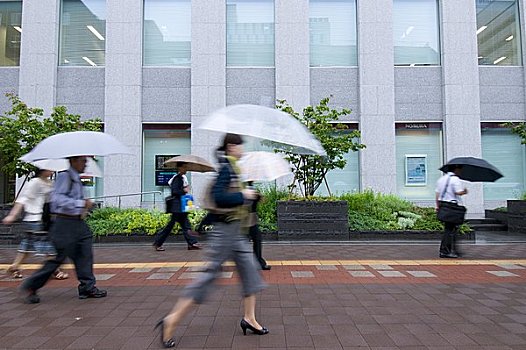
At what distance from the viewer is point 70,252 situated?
5.22 m

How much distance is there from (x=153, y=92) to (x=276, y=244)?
349 inches

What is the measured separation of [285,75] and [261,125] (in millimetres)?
13081

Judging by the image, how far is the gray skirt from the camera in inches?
145

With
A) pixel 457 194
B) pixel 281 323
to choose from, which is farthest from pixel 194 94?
pixel 281 323

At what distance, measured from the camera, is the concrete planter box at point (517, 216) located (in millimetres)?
12500

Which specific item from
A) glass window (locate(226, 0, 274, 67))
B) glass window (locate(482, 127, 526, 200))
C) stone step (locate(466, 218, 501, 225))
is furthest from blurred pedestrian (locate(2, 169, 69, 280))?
glass window (locate(482, 127, 526, 200))

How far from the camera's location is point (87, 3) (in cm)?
1717

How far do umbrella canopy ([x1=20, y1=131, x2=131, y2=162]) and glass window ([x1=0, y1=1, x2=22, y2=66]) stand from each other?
46.8 ft

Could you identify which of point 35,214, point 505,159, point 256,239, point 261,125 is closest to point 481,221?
point 505,159

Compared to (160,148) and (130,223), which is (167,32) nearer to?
(160,148)

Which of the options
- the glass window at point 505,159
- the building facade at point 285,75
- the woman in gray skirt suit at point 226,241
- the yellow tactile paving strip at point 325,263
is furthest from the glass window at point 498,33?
the woman in gray skirt suit at point 226,241

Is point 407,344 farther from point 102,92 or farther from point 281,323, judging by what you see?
point 102,92

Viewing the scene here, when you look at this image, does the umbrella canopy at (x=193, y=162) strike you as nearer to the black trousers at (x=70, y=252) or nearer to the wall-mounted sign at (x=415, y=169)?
the black trousers at (x=70, y=252)

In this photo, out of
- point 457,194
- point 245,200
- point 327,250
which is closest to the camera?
point 245,200
